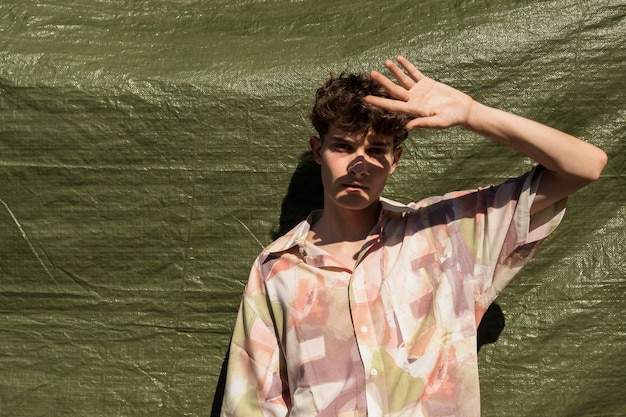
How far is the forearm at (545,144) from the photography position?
193 centimetres

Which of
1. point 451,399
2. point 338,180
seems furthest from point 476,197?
point 451,399

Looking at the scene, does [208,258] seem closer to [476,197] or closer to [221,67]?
[221,67]

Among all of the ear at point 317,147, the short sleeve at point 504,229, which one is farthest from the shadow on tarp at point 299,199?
the short sleeve at point 504,229

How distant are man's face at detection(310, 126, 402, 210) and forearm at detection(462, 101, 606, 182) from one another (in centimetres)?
24

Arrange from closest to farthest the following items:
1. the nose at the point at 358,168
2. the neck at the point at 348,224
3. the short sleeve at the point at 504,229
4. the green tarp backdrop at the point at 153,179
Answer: the short sleeve at the point at 504,229 < the nose at the point at 358,168 < the neck at the point at 348,224 < the green tarp backdrop at the point at 153,179

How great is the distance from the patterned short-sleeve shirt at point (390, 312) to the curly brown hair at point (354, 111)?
183 mm

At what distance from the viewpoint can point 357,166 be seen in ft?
6.99

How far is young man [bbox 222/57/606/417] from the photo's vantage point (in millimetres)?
2012

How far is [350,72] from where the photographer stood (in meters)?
2.48

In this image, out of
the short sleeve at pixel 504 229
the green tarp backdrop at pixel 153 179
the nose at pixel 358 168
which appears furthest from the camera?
the green tarp backdrop at pixel 153 179

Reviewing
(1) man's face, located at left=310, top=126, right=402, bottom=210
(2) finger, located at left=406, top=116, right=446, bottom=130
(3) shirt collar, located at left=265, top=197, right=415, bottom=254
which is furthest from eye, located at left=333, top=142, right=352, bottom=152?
(2) finger, located at left=406, top=116, right=446, bottom=130

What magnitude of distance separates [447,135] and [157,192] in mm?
757

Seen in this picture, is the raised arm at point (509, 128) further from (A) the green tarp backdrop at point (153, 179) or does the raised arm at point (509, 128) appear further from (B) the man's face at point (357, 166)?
(A) the green tarp backdrop at point (153, 179)

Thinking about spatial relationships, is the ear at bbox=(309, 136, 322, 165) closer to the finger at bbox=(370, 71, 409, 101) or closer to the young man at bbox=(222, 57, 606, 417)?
the young man at bbox=(222, 57, 606, 417)
